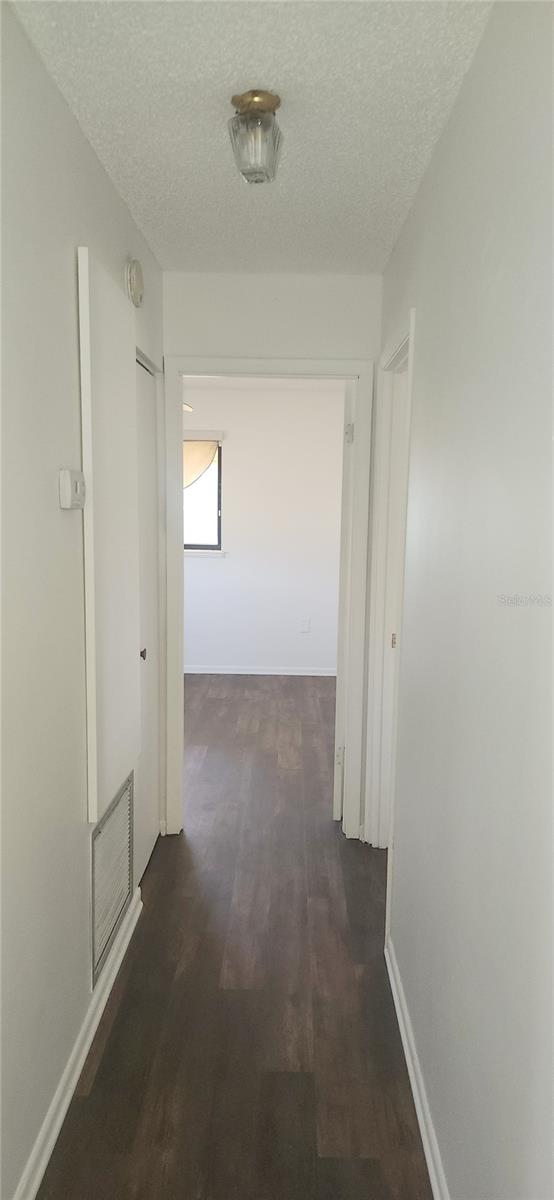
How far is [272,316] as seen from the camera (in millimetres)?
2891

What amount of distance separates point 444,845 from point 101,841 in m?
1.02

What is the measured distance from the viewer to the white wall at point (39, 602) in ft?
4.28

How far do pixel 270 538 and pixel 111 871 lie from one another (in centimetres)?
405

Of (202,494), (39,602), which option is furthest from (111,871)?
(202,494)

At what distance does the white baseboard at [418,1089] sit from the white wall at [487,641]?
42mm

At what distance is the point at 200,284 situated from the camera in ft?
9.43

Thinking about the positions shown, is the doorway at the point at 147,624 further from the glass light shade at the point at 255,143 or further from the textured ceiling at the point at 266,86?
the glass light shade at the point at 255,143

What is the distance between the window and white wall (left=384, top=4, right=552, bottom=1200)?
4023 millimetres

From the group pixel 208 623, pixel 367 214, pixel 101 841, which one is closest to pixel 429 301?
pixel 367 214

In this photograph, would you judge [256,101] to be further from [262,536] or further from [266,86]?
[262,536]

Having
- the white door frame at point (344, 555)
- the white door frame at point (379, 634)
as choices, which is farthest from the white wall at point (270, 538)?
the white door frame at point (379, 634)

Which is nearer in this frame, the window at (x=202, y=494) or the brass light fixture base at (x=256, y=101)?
the brass light fixture base at (x=256, y=101)

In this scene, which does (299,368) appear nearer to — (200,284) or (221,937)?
(200,284)

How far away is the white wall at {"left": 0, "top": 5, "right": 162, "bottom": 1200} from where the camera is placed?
4.28 ft
